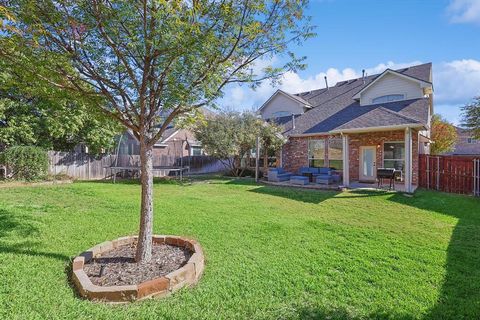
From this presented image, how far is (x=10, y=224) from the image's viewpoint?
19.5 feet

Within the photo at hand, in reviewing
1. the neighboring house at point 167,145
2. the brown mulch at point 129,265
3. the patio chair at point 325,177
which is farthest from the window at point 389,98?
the brown mulch at point 129,265

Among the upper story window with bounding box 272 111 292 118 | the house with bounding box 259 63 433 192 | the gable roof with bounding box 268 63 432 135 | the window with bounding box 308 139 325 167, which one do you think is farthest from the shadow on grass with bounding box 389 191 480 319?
the upper story window with bounding box 272 111 292 118

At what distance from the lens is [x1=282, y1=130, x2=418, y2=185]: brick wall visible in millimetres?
13382

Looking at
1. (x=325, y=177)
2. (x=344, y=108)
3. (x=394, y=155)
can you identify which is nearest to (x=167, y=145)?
(x=344, y=108)

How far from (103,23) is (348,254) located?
5342 mm

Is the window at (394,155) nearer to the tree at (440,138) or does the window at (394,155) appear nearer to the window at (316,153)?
the window at (316,153)

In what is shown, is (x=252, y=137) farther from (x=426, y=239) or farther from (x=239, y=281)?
(x=239, y=281)

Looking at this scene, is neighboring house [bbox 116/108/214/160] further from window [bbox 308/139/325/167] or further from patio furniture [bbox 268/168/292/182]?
window [bbox 308/139/325/167]

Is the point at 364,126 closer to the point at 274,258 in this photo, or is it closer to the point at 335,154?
the point at 335,154

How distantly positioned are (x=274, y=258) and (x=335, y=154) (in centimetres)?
1341

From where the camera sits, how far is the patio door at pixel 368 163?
49.8 feet

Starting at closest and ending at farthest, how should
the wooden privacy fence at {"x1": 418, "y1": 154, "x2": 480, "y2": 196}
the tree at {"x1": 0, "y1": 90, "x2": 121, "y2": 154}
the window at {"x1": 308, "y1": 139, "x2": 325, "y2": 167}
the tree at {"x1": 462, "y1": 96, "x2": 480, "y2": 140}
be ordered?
1. the wooden privacy fence at {"x1": 418, "y1": 154, "x2": 480, "y2": 196}
2. the tree at {"x1": 0, "y1": 90, "x2": 121, "y2": 154}
3. the window at {"x1": 308, "y1": 139, "x2": 325, "y2": 167}
4. the tree at {"x1": 462, "y1": 96, "x2": 480, "y2": 140}

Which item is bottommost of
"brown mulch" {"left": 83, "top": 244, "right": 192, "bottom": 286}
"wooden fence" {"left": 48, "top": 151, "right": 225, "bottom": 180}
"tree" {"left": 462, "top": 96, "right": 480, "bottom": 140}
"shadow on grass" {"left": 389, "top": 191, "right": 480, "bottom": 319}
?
"shadow on grass" {"left": 389, "top": 191, "right": 480, "bottom": 319}

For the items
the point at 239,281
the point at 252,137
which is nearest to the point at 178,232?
the point at 239,281
